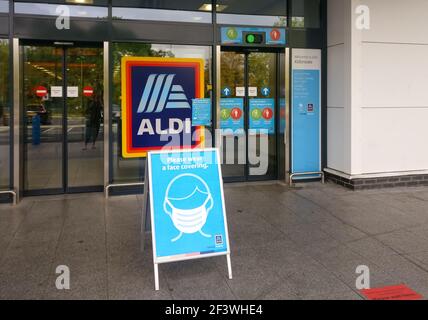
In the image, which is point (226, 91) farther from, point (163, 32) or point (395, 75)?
point (395, 75)

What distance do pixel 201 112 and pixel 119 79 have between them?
1498 mm

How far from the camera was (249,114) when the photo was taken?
8.45 metres

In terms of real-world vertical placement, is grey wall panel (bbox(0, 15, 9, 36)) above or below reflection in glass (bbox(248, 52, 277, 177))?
above

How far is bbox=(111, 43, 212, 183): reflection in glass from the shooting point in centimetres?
751

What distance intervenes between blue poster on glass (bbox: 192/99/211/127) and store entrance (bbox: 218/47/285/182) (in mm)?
319

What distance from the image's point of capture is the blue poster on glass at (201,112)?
26.0ft

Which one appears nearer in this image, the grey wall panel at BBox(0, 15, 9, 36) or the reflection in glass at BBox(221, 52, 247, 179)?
the grey wall panel at BBox(0, 15, 9, 36)

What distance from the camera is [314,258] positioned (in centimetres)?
468

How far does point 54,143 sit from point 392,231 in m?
5.45

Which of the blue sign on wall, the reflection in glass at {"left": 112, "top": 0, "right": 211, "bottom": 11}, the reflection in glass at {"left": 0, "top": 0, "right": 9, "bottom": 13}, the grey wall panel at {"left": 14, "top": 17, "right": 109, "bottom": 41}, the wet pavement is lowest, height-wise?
the wet pavement

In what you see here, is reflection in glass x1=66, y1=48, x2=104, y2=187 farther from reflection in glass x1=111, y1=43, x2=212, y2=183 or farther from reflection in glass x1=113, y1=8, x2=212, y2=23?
reflection in glass x1=113, y1=8, x2=212, y2=23

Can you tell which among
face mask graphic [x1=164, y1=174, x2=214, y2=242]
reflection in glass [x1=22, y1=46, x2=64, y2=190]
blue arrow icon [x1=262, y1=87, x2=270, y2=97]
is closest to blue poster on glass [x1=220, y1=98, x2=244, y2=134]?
blue arrow icon [x1=262, y1=87, x2=270, y2=97]

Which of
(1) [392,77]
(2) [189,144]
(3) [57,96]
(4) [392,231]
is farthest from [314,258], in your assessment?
(3) [57,96]

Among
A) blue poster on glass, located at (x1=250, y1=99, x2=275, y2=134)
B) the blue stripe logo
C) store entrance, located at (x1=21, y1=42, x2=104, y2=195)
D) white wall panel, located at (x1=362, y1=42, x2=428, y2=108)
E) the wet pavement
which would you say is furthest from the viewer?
blue poster on glass, located at (x1=250, y1=99, x2=275, y2=134)
